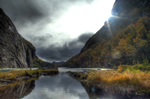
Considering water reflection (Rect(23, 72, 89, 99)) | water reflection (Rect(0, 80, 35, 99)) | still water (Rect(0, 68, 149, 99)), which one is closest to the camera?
water reflection (Rect(0, 80, 35, 99))

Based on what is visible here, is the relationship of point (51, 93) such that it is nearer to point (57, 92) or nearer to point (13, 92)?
point (57, 92)

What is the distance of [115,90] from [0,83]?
62.7ft

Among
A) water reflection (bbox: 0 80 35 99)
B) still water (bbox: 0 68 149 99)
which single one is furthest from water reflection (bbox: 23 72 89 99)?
water reflection (bbox: 0 80 35 99)

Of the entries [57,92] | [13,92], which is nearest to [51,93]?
[57,92]

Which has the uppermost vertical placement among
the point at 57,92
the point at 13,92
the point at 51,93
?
the point at 13,92

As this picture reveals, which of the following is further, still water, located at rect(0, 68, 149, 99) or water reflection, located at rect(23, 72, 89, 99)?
water reflection, located at rect(23, 72, 89, 99)

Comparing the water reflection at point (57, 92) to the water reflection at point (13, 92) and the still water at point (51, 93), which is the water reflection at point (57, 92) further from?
the water reflection at point (13, 92)

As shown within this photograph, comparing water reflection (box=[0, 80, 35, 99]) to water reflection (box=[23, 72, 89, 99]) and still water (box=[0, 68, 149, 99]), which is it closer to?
still water (box=[0, 68, 149, 99])

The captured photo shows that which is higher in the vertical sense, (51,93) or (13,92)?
(13,92)

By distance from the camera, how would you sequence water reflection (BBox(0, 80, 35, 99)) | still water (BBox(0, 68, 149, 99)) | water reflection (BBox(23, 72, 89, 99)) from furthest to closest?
water reflection (BBox(23, 72, 89, 99))
still water (BBox(0, 68, 149, 99))
water reflection (BBox(0, 80, 35, 99))

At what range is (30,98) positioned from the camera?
37.8 feet

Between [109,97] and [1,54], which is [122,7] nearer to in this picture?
[1,54]

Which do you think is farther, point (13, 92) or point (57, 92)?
point (57, 92)

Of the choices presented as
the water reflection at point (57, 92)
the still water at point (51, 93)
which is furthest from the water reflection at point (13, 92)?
the water reflection at point (57, 92)
